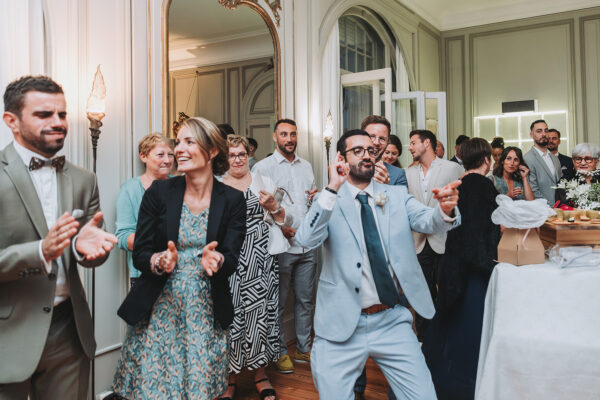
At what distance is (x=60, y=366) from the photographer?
5.61ft

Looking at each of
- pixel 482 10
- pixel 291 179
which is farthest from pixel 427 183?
pixel 482 10

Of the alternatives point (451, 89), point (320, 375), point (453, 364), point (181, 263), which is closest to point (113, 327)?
point (181, 263)

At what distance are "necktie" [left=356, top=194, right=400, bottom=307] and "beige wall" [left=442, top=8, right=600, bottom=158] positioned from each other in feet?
23.1

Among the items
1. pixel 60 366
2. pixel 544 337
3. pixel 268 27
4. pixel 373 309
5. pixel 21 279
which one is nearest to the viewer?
pixel 21 279

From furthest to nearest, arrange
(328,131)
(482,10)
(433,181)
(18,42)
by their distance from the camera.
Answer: (482,10)
(328,131)
(433,181)
(18,42)

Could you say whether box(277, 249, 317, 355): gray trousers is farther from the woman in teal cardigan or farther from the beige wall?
the beige wall

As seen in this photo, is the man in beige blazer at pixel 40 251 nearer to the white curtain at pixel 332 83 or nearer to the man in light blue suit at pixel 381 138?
the man in light blue suit at pixel 381 138

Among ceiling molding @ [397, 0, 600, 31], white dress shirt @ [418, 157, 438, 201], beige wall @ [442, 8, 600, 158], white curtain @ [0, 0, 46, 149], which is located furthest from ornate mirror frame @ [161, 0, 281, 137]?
beige wall @ [442, 8, 600, 158]

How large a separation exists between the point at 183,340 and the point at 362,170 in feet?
3.70

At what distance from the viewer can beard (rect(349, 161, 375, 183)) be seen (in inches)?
93.4

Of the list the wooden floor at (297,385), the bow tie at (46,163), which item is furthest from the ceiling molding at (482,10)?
the bow tie at (46,163)

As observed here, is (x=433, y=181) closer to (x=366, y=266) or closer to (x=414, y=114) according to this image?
(x=366, y=266)

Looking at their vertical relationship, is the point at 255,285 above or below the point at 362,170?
below

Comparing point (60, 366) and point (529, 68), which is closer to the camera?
point (60, 366)
